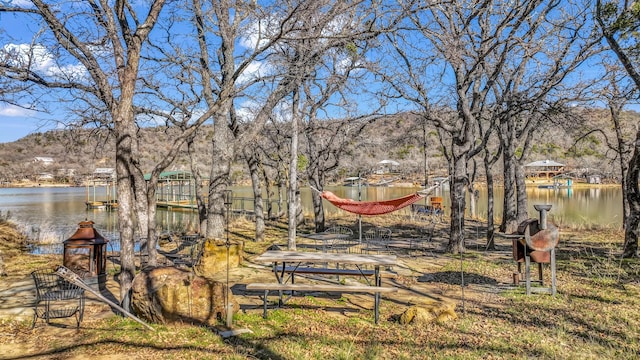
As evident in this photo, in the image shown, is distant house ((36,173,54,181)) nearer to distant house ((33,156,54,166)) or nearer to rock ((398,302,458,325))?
distant house ((33,156,54,166))

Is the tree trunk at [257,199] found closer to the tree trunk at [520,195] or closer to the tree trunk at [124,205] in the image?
the tree trunk at [124,205]

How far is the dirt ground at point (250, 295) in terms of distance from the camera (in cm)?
412

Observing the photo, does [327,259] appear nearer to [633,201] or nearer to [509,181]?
[633,201]

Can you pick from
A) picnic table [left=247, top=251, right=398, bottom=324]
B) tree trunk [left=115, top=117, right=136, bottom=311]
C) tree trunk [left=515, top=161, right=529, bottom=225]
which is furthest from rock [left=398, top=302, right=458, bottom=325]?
tree trunk [left=515, top=161, right=529, bottom=225]

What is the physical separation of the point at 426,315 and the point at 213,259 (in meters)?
3.96

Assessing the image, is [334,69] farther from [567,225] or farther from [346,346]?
[567,225]

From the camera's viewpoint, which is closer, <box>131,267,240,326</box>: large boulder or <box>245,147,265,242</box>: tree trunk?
<box>131,267,240,326</box>: large boulder

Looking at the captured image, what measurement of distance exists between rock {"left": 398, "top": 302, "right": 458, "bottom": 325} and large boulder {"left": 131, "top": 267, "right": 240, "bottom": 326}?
1930 millimetres

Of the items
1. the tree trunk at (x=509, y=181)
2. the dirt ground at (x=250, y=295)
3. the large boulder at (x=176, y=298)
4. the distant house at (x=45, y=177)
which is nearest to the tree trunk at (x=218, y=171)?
the dirt ground at (x=250, y=295)

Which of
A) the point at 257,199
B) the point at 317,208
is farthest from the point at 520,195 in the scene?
the point at 257,199

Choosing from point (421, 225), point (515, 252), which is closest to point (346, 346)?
point (515, 252)

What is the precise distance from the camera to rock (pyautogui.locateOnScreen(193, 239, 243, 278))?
7.04 meters

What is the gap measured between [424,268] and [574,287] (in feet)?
7.72

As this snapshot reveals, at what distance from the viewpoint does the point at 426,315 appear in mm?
4535
